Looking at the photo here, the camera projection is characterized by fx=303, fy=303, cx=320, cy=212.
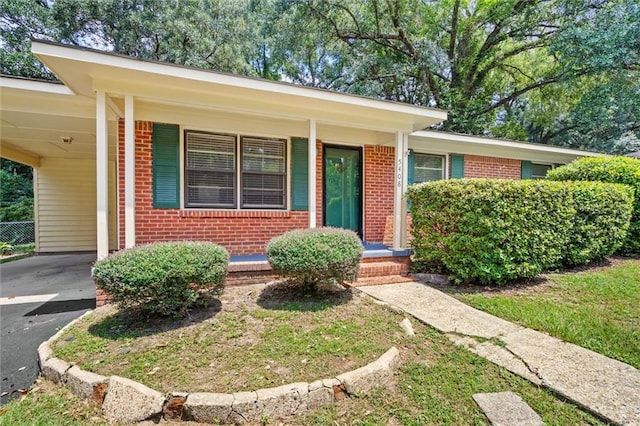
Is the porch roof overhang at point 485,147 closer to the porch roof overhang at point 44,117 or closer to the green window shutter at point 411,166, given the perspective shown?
the green window shutter at point 411,166

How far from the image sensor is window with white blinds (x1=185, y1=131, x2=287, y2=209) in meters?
5.48

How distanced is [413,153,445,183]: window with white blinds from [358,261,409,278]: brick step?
2866mm

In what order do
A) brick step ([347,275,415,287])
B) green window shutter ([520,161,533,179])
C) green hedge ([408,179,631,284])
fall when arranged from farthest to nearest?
green window shutter ([520,161,533,179])
brick step ([347,275,415,287])
green hedge ([408,179,631,284])

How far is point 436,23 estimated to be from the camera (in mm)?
13602

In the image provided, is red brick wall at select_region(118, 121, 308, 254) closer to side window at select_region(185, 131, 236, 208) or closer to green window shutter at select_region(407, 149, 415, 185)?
side window at select_region(185, 131, 236, 208)

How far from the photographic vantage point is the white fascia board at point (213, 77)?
359 cm

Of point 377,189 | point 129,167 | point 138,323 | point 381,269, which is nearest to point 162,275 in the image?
point 138,323

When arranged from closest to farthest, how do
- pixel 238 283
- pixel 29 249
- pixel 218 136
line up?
pixel 238 283
pixel 218 136
pixel 29 249

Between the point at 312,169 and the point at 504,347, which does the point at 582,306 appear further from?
the point at 312,169

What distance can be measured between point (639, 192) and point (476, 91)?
10.1 m

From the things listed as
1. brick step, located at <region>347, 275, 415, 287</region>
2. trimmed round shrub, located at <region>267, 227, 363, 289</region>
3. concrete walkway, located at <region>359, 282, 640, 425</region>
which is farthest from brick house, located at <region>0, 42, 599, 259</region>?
concrete walkway, located at <region>359, 282, 640, 425</region>

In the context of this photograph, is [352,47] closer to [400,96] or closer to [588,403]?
[400,96]

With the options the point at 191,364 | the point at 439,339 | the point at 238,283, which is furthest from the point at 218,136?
the point at 439,339

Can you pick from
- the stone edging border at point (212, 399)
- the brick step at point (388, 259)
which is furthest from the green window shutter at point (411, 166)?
the stone edging border at point (212, 399)
